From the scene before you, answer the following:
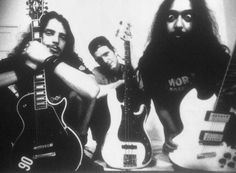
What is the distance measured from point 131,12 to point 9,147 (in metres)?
1.37

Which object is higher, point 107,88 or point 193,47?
point 193,47

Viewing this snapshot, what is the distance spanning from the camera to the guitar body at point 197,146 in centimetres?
274

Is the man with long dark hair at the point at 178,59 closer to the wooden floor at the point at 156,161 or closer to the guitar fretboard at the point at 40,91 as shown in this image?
the wooden floor at the point at 156,161

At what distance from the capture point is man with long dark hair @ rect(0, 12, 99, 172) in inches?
107

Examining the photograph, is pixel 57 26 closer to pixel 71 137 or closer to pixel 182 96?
pixel 71 137

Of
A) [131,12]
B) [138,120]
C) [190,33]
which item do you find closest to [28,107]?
[138,120]

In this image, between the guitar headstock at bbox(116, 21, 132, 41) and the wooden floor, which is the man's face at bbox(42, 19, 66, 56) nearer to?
the guitar headstock at bbox(116, 21, 132, 41)

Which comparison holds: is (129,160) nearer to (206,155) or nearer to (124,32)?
(206,155)

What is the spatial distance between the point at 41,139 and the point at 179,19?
138 cm

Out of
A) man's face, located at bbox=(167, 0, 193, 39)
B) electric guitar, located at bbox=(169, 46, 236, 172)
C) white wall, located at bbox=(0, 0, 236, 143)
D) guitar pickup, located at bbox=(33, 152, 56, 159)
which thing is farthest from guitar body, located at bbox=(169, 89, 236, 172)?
guitar pickup, located at bbox=(33, 152, 56, 159)

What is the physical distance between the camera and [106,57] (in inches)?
109

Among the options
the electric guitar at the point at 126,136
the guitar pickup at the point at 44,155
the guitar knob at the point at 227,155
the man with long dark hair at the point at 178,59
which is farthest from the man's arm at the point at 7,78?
the guitar knob at the point at 227,155

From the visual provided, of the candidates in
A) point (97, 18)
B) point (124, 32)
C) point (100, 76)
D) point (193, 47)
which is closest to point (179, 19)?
point (193, 47)

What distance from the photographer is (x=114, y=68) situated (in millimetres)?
2754
